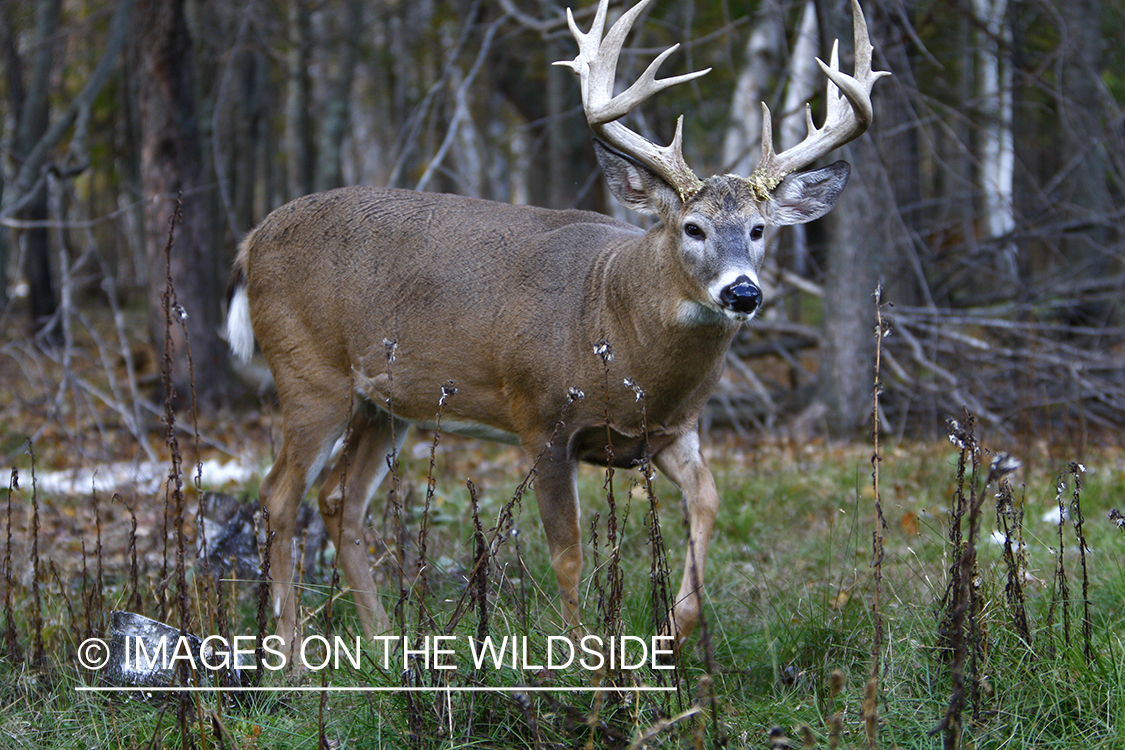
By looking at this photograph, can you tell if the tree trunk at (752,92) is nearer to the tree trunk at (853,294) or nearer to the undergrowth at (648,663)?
the tree trunk at (853,294)

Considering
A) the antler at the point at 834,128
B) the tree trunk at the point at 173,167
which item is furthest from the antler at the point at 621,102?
the tree trunk at the point at 173,167

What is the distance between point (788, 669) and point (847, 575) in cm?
107

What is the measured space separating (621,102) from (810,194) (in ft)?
2.71

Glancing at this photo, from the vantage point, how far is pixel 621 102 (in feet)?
12.6

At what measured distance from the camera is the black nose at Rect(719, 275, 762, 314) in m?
3.38

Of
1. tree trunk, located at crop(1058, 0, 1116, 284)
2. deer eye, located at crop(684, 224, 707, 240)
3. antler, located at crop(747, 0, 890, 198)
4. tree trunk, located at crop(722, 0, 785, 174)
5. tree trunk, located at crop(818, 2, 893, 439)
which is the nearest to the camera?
deer eye, located at crop(684, 224, 707, 240)

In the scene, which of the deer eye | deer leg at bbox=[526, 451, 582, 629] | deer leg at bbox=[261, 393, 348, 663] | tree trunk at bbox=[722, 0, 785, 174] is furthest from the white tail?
tree trunk at bbox=[722, 0, 785, 174]

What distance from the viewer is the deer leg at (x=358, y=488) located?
441cm

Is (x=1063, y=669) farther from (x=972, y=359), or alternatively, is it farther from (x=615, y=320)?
(x=972, y=359)

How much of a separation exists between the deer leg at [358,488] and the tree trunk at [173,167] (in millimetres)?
3752

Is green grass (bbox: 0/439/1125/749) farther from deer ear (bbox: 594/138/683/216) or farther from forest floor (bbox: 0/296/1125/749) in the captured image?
deer ear (bbox: 594/138/683/216)

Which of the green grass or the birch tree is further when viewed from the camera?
the birch tree

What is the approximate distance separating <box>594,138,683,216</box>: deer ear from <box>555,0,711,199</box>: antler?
39 mm

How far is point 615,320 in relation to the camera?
398 centimetres
